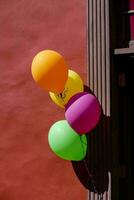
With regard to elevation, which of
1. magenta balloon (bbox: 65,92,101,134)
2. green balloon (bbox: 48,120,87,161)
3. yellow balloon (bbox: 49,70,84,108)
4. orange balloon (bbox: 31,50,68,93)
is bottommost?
green balloon (bbox: 48,120,87,161)

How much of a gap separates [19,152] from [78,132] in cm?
141

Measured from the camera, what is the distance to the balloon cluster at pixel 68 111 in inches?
202

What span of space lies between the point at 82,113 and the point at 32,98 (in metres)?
1.35

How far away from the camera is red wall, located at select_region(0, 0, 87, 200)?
19.9ft

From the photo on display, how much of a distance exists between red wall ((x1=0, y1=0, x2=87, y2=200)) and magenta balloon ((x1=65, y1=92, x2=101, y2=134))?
0.86 m

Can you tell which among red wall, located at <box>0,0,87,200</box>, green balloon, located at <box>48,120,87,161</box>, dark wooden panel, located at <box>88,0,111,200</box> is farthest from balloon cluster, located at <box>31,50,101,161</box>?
red wall, located at <box>0,0,87,200</box>

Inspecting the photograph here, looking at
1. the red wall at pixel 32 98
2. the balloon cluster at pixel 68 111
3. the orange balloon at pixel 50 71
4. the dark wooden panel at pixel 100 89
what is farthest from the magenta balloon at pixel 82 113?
the red wall at pixel 32 98

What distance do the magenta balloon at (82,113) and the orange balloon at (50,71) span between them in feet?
0.78

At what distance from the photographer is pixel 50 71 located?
17.1ft

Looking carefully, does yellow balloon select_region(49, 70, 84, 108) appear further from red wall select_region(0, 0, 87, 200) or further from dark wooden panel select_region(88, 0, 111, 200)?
red wall select_region(0, 0, 87, 200)

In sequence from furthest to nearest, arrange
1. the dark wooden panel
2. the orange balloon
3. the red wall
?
the red wall, the dark wooden panel, the orange balloon

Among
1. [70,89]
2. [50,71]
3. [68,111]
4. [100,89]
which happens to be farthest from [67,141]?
[100,89]

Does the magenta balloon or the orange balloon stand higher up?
the orange balloon

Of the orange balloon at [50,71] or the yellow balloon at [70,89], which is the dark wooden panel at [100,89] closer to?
the yellow balloon at [70,89]
